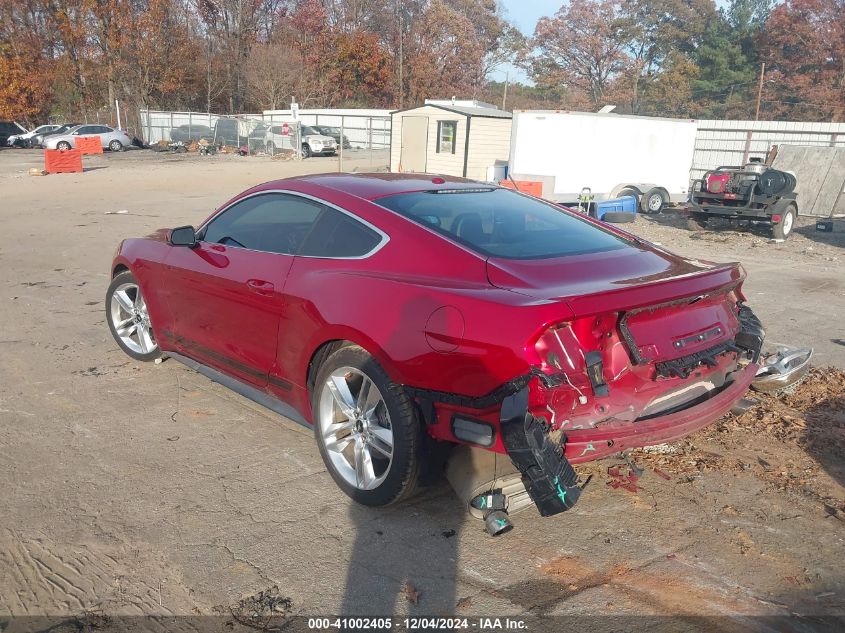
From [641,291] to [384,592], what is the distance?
1677 millimetres

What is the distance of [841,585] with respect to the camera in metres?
2.94

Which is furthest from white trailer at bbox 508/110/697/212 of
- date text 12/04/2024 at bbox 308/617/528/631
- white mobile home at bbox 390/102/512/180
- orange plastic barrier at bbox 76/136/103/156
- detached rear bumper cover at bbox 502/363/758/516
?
orange plastic barrier at bbox 76/136/103/156

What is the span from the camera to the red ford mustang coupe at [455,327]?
294 centimetres

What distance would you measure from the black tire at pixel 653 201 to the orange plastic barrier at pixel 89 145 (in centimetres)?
3049

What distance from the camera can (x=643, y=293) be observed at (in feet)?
10.3

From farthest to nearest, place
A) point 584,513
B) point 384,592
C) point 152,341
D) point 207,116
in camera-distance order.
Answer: point 207,116 < point 152,341 < point 584,513 < point 384,592

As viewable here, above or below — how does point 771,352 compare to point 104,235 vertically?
above

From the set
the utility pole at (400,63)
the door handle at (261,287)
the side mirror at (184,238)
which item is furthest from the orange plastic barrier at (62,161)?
the utility pole at (400,63)

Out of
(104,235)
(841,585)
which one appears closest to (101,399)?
(841,585)

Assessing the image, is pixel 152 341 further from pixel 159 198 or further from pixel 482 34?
pixel 482 34

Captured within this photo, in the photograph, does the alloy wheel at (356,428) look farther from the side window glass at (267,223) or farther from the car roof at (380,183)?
the car roof at (380,183)

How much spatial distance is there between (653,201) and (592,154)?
2340 millimetres

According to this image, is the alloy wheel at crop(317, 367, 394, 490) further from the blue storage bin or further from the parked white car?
the parked white car

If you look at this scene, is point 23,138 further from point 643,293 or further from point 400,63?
point 643,293
